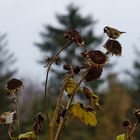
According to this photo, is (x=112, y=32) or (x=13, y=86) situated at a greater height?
(x=112, y=32)

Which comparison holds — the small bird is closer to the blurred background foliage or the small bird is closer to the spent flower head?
the spent flower head

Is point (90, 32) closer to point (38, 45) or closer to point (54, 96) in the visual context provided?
point (38, 45)

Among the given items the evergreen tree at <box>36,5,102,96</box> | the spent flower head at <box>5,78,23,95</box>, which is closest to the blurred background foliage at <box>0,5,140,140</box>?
the evergreen tree at <box>36,5,102,96</box>

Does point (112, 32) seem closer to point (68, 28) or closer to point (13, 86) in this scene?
point (13, 86)

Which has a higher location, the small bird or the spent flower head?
the small bird

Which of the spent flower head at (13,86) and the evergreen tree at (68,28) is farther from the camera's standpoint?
the evergreen tree at (68,28)

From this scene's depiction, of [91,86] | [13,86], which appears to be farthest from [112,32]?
[91,86]

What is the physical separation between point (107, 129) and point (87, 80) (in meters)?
29.4

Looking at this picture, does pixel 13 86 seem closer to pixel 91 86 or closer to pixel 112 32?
pixel 112 32

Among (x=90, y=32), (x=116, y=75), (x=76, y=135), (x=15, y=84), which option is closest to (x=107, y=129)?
(x=76, y=135)

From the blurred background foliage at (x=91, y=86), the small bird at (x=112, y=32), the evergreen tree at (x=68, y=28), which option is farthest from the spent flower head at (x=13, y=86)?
the evergreen tree at (x=68, y=28)

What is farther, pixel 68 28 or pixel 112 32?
pixel 68 28

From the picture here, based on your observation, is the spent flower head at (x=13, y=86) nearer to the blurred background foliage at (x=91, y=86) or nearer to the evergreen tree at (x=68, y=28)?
the blurred background foliage at (x=91, y=86)

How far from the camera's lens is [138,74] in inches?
1324
